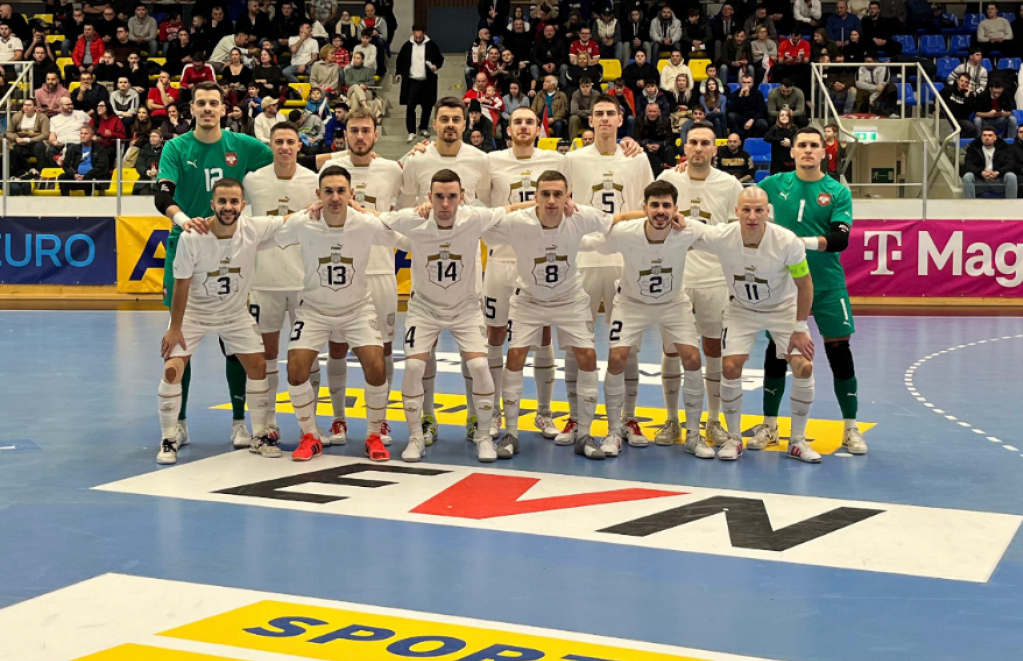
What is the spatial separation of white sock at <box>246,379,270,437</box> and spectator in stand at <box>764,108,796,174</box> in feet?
41.3

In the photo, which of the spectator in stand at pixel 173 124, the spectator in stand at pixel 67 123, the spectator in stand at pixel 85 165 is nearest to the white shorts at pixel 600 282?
the spectator in stand at pixel 85 165

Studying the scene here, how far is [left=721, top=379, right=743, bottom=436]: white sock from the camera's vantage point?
849 centimetres

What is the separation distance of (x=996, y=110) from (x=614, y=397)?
14989 millimetres

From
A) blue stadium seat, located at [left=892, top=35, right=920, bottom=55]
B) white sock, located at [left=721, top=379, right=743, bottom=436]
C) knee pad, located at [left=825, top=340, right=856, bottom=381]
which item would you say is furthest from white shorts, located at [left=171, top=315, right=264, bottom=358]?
blue stadium seat, located at [left=892, top=35, right=920, bottom=55]

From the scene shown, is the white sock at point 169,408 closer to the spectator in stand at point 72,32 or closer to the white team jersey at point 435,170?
the white team jersey at point 435,170

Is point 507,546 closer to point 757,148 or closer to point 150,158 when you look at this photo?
point 150,158

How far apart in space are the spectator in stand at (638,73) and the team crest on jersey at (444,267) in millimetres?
13905

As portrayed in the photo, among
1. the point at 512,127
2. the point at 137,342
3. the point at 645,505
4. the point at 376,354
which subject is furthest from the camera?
the point at 137,342

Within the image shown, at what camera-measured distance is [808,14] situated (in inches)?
930

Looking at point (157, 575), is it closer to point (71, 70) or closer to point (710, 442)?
point (710, 442)

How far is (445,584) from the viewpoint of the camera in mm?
5680

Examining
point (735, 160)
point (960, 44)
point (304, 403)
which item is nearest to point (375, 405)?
point (304, 403)

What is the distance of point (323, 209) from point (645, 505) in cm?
322

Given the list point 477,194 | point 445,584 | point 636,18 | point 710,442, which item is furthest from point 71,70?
point 445,584
